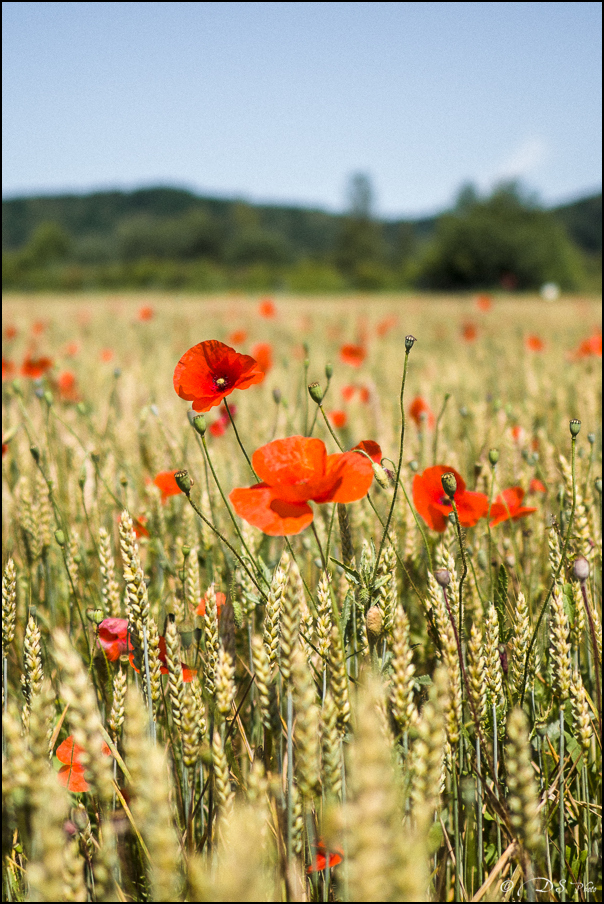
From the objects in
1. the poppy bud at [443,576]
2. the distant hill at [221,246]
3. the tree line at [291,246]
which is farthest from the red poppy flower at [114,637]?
the tree line at [291,246]

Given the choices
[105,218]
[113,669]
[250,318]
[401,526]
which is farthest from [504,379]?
[105,218]

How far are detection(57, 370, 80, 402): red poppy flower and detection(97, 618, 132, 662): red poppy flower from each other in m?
1.55

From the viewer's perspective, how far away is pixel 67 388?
7.35ft

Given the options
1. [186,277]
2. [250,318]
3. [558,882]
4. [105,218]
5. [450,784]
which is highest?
[105,218]

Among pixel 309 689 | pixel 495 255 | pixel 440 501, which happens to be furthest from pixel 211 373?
pixel 495 255

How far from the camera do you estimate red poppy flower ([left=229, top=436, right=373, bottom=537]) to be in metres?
0.66

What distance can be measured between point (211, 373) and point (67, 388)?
1560mm

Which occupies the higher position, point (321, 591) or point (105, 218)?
point (105, 218)

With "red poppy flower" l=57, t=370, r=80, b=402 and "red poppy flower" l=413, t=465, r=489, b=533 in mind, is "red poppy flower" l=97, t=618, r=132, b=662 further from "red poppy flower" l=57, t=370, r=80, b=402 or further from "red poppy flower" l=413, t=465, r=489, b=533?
"red poppy flower" l=57, t=370, r=80, b=402

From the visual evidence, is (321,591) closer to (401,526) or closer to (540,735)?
(540,735)

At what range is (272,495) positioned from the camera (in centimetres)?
69

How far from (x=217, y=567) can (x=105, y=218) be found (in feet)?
283

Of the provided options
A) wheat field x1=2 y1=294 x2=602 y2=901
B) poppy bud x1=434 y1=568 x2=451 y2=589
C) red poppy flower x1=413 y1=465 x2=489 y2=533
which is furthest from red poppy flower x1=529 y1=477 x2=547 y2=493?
poppy bud x1=434 y1=568 x2=451 y2=589

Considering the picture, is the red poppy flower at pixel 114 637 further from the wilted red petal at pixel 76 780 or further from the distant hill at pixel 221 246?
the distant hill at pixel 221 246
